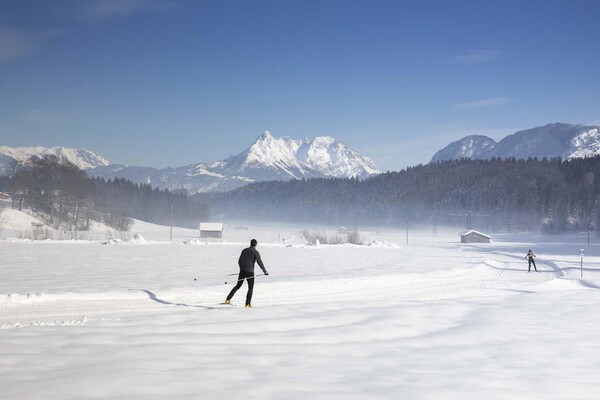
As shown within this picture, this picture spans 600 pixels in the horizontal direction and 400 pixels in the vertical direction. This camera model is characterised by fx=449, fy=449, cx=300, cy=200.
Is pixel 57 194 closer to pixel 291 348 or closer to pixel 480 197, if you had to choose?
pixel 291 348

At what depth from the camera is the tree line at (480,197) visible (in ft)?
422

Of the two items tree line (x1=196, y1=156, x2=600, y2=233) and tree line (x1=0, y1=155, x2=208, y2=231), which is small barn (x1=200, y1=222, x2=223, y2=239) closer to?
tree line (x1=0, y1=155, x2=208, y2=231)

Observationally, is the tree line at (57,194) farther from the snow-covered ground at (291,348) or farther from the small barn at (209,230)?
the snow-covered ground at (291,348)

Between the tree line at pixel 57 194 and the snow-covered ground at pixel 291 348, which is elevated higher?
the tree line at pixel 57 194

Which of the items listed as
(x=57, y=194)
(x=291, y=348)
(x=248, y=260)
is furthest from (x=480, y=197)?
(x=291, y=348)

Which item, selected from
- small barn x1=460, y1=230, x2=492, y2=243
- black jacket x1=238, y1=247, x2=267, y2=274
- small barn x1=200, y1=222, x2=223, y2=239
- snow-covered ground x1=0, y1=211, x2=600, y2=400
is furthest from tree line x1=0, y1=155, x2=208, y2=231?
snow-covered ground x1=0, y1=211, x2=600, y2=400

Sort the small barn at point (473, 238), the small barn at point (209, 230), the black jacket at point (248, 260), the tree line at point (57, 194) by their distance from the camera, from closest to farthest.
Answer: the black jacket at point (248, 260)
the tree line at point (57, 194)
the small barn at point (209, 230)
the small barn at point (473, 238)

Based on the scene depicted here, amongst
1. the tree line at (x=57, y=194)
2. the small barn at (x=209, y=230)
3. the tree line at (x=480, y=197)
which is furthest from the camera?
the tree line at (x=480, y=197)

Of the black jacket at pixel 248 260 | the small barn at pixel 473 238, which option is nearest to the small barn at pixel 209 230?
the small barn at pixel 473 238

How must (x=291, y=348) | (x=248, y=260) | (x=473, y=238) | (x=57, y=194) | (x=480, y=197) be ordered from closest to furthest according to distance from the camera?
(x=291, y=348)
(x=248, y=260)
(x=57, y=194)
(x=473, y=238)
(x=480, y=197)

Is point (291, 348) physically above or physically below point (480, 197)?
below

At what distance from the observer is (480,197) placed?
145500 millimetres

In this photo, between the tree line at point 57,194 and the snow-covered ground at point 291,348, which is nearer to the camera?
the snow-covered ground at point 291,348

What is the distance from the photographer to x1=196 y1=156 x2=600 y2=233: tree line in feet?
422
